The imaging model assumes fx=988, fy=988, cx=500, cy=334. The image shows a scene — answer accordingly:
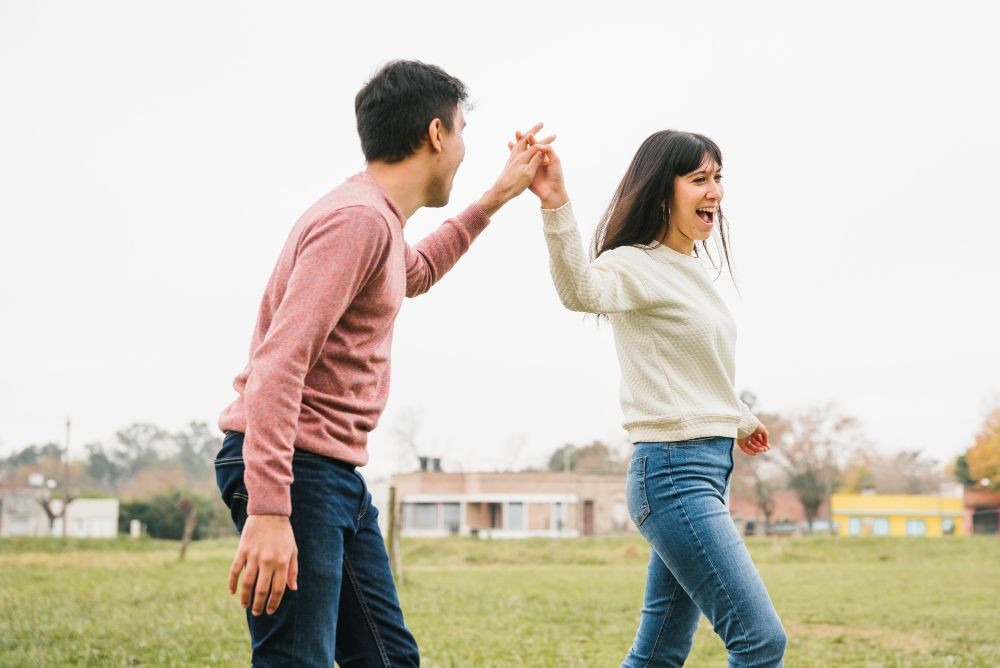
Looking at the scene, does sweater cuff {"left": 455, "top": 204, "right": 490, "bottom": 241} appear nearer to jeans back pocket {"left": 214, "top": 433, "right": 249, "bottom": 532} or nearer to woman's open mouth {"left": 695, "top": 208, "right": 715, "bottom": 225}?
woman's open mouth {"left": 695, "top": 208, "right": 715, "bottom": 225}

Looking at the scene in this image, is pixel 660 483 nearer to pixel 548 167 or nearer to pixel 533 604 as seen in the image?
pixel 548 167

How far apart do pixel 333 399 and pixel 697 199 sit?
4.99 ft

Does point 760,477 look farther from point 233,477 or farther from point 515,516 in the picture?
point 233,477

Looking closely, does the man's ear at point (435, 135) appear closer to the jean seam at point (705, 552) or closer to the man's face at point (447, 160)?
the man's face at point (447, 160)

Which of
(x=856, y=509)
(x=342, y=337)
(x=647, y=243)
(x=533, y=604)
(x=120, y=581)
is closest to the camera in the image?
(x=342, y=337)

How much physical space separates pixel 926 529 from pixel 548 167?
219 feet

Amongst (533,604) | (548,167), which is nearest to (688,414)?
(548,167)

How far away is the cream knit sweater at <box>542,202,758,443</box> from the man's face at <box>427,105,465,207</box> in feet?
1.52

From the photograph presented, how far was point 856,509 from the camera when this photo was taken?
62.5m

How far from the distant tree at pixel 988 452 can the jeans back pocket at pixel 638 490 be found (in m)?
53.4

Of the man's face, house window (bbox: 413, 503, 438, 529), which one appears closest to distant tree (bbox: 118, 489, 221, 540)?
house window (bbox: 413, 503, 438, 529)

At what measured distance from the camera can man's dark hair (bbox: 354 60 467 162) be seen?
2.39 metres

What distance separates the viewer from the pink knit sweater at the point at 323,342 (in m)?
1.96

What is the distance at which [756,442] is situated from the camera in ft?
11.6
